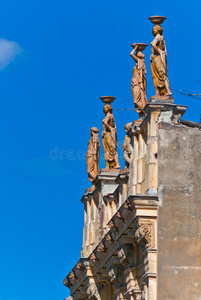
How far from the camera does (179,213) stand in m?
33.2

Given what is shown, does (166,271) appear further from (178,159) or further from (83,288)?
(83,288)

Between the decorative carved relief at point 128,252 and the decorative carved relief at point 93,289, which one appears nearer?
the decorative carved relief at point 128,252

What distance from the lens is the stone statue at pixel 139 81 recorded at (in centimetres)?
3694

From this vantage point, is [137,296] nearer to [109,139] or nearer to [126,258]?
[126,258]

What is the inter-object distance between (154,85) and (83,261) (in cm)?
914

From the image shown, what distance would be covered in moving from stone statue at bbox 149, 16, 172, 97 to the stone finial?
6734mm

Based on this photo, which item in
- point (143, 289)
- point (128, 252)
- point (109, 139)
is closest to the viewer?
point (143, 289)

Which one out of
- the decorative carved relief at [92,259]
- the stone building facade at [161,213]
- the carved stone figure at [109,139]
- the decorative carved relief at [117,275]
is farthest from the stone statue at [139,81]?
the decorative carved relief at [92,259]

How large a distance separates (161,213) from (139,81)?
230 inches

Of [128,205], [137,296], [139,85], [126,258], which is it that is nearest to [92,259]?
[126,258]

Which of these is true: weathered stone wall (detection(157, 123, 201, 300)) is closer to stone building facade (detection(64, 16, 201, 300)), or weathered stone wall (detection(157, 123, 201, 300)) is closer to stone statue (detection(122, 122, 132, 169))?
stone building facade (detection(64, 16, 201, 300))

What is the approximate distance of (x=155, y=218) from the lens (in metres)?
33.2

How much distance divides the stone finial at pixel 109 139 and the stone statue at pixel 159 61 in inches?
265

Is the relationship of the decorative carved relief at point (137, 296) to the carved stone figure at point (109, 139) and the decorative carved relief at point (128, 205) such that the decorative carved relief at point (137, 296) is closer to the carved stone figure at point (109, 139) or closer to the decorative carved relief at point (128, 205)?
the decorative carved relief at point (128, 205)
